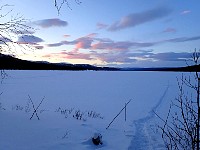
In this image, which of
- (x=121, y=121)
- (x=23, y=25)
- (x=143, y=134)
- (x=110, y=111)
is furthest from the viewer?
(x=110, y=111)

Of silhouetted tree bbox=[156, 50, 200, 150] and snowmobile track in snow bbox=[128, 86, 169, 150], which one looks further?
snowmobile track in snow bbox=[128, 86, 169, 150]

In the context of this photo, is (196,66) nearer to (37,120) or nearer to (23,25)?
(23,25)

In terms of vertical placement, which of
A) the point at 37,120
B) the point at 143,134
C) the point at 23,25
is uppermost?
the point at 23,25

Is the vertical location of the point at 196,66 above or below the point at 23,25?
below

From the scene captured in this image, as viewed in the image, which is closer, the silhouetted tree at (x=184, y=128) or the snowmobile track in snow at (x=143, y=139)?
the silhouetted tree at (x=184, y=128)

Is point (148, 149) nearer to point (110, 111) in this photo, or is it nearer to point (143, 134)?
point (143, 134)

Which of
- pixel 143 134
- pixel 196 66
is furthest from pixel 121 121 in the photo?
pixel 196 66

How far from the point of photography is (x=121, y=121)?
10.2m

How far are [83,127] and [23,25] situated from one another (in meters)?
3.76

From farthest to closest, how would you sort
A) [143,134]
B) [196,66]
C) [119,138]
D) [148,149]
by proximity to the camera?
[143,134] < [119,138] < [148,149] < [196,66]

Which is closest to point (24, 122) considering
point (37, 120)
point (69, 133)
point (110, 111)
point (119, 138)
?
point (37, 120)

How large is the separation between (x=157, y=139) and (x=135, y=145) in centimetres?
96

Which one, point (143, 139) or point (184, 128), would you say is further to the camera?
point (184, 128)

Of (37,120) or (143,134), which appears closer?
(37,120)
